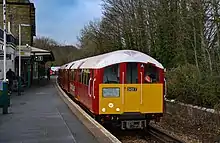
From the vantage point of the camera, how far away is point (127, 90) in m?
14.6

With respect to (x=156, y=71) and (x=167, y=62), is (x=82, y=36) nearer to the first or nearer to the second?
(x=167, y=62)

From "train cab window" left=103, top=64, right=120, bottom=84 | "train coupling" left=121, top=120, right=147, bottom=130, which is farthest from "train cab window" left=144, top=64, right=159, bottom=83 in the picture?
"train coupling" left=121, top=120, right=147, bottom=130

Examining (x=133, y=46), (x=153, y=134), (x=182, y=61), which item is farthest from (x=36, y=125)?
(x=133, y=46)

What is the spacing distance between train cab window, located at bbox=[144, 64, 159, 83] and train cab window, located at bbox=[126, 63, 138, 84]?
33 centimetres

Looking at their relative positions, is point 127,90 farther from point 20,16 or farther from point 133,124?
point 20,16

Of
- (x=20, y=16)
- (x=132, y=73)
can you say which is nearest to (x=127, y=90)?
(x=132, y=73)

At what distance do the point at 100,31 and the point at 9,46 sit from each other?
1620cm

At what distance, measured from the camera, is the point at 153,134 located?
51.7 ft

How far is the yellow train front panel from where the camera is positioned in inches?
574

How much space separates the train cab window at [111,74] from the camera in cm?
1473

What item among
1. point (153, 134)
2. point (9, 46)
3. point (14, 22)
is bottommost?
point (153, 134)

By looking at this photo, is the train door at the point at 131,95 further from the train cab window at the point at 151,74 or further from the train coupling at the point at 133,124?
the train coupling at the point at 133,124

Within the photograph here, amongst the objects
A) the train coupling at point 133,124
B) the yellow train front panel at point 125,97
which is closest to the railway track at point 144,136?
the train coupling at point 133,124

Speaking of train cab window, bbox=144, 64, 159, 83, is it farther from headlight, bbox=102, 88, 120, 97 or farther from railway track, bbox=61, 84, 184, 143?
railway track, bbox=61, 84, 184, 143
